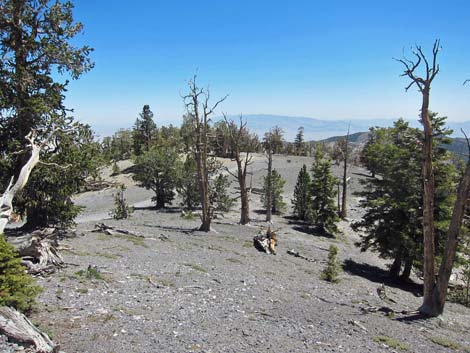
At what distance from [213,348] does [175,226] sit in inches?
711

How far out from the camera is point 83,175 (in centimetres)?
1528

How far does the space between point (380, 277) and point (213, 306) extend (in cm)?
1387

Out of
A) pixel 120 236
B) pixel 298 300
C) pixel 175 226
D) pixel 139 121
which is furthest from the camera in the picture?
pixel 139 121

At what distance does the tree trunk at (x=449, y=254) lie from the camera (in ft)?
34.9

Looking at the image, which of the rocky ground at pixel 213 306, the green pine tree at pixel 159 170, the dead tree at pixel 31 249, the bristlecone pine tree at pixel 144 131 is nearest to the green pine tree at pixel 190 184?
the green pine tree at pixel 159 170

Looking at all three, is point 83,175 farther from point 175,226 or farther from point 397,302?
point 397,302

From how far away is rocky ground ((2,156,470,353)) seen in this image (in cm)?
698

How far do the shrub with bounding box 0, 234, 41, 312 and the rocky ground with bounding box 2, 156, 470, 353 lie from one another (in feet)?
3.05

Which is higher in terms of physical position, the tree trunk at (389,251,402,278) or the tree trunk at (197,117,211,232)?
the tree trunk at (197,117,211,232)

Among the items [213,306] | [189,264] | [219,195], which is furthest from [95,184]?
[219,195]

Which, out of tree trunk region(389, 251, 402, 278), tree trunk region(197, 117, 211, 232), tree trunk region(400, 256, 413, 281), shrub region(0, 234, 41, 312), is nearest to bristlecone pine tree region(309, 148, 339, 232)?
tree trunk region(389, 251, 402, 278)

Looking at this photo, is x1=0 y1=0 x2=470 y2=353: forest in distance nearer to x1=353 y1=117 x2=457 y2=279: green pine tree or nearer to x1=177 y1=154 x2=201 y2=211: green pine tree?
x1=353 y1=117 x2=457 y2=279: green pine tree

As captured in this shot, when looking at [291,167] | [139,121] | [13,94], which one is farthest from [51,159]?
[139,121]

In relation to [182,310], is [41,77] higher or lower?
higher
